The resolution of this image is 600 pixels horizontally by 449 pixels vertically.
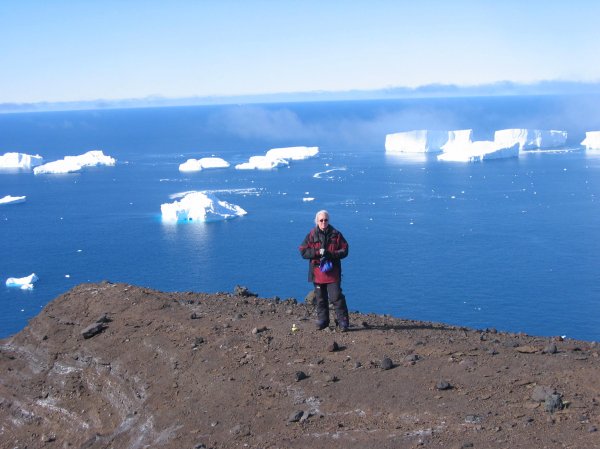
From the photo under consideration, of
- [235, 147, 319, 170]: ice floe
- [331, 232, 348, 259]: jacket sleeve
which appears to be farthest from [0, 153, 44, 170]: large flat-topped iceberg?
[331, 232, 348, 259]: jacket sleeve

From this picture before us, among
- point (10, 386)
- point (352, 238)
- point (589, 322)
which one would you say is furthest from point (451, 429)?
point (352, 238)

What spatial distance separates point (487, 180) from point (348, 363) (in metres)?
55.2

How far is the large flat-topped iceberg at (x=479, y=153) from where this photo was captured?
234ft

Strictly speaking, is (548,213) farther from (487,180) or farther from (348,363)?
(348,363)

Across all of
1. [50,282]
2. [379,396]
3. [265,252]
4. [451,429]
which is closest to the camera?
[451,429]

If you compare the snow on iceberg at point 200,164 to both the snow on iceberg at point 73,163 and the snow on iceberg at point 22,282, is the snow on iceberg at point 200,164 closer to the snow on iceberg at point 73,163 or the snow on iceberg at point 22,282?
the snow on iceberg at point 73,163

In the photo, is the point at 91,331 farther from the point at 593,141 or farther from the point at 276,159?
the point at 593,141

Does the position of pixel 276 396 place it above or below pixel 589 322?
above

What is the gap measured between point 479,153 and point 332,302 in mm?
66234

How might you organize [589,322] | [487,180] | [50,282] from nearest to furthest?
1. [589,322]
2. [50,282]
3. [487,180]

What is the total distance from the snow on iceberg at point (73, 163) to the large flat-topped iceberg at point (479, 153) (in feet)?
117

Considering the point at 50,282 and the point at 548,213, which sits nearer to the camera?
the point at 50,282

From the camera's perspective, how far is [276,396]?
6742 millimetres

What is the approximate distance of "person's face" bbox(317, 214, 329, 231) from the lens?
25.7ft
